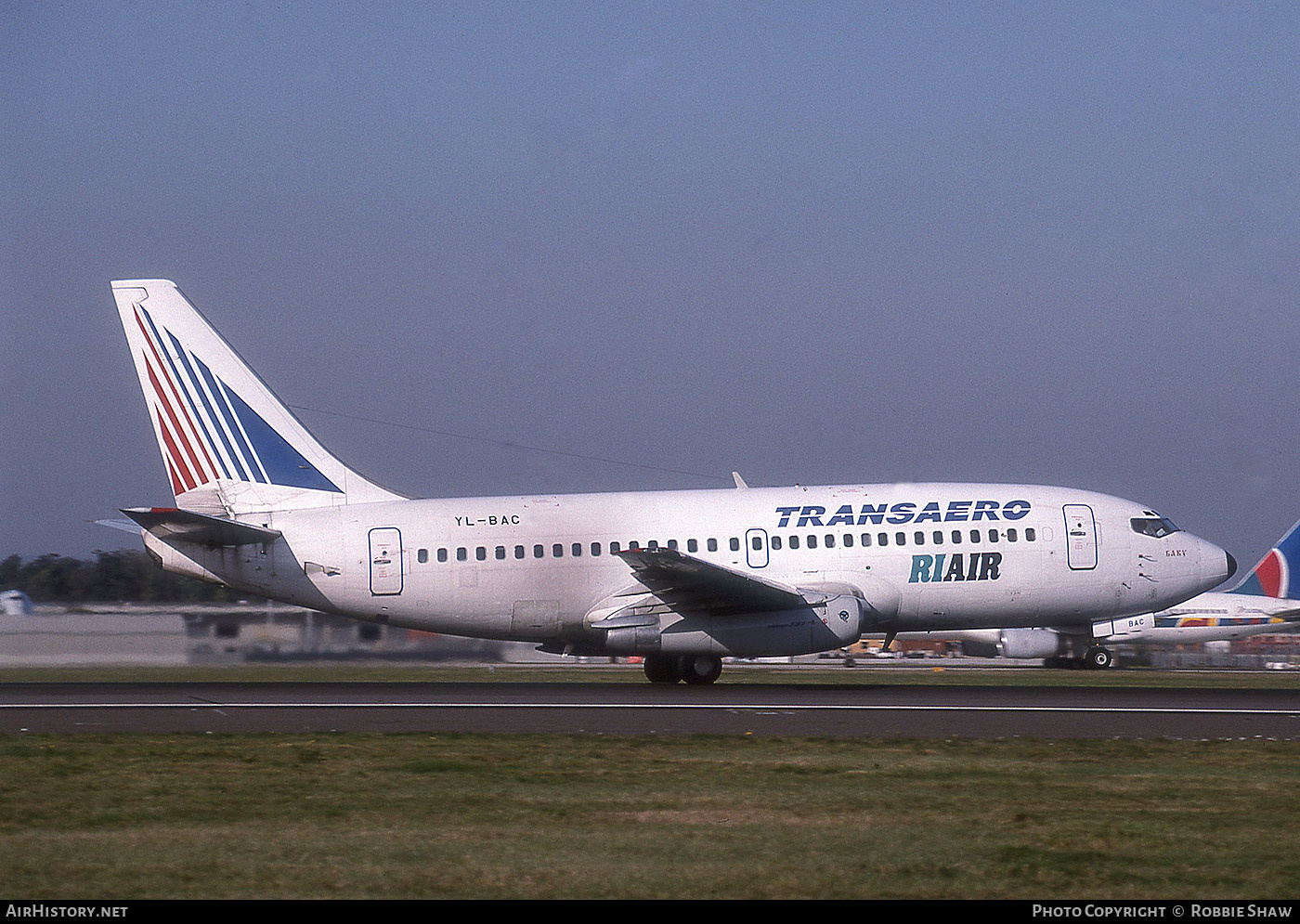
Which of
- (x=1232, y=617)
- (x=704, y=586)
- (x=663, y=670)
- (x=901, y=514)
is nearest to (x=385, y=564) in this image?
(x=663, y=670)

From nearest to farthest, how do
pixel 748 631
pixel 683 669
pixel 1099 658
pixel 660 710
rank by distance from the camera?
pixel 660 710 < pixel 748 631 < pixel 683 669 < pixel 1099 658

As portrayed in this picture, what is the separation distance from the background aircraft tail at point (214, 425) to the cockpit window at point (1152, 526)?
16277 mm

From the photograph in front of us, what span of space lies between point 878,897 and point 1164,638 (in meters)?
56.0

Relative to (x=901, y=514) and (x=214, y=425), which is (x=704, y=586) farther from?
(x=214, y=425)

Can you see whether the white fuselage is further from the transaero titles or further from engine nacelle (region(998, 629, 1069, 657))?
engine nacelle (region(998, 629, 1069, 657))

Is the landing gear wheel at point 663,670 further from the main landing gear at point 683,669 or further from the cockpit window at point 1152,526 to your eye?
the cockpit window at point 1152,526

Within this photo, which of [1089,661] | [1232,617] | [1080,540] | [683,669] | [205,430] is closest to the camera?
[683,669]

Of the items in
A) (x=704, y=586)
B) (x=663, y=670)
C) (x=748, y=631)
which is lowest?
(x=663, y=670)

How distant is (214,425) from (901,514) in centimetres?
1477

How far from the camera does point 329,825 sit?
11.0 metres

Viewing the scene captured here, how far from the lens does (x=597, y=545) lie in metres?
29.0

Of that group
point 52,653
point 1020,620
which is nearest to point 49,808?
point 1020,620

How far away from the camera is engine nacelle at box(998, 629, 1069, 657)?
2137 inches
